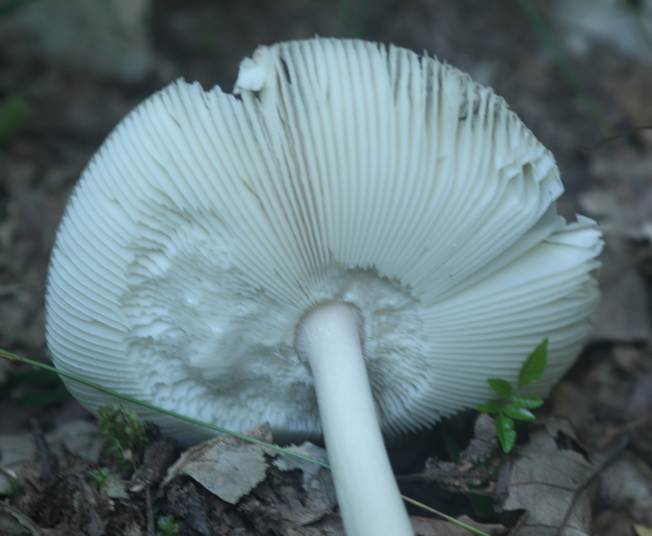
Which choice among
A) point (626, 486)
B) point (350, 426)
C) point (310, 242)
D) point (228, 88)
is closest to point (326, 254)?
point (310, 242)

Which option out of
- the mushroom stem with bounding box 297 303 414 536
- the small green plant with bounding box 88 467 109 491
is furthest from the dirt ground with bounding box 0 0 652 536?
the mushroom stem with bounding box 297 303 414 536

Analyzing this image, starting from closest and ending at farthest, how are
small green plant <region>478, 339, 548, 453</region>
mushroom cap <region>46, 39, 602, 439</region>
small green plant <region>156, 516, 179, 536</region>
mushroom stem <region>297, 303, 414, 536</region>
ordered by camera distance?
1. mushroom cap <region>46, 39, 602, 439</region>
2. mushroom stem <region>297, 303, 414, 536</region>
3. small green plant <region>156, 516, 179, 536</region>
4. small green plant <region>478, 339, 548, 453</region>

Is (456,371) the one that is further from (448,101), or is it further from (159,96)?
(159,96)

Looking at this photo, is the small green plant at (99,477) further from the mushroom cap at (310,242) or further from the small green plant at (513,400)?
the small green plant at (513,400)

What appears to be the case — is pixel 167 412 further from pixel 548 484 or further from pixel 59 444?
pixel 548 484

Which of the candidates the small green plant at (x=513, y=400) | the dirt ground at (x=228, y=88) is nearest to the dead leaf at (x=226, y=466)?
the dirt ground at (x=228, y=88)

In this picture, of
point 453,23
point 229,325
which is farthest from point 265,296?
point 453,23

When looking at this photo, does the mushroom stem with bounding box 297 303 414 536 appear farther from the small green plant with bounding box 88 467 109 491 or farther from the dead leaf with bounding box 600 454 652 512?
the dead leaf with bounding box 600 454 652 512
